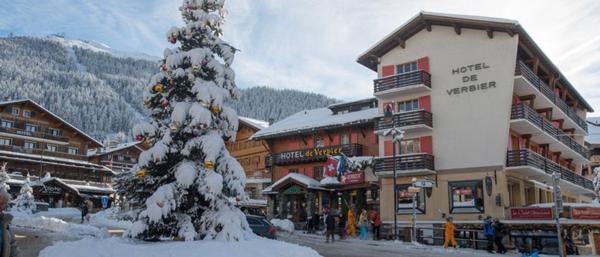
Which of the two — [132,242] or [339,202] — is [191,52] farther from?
[339,202]

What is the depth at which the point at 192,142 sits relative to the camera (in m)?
15.4

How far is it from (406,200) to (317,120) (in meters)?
13.9

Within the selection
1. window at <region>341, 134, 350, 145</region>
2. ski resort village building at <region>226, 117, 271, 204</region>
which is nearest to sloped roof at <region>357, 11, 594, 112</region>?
window at <region>341, 134, 350, 145</region>

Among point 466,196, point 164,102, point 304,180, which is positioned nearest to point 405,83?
point 466,196

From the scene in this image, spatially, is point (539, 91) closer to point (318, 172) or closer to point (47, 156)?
point (318, 172)

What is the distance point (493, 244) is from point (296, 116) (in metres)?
28.4

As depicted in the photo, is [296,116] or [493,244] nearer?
[493,244]

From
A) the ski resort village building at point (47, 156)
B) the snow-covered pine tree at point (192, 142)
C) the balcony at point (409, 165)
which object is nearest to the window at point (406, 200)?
the balcony at point (409, 165)

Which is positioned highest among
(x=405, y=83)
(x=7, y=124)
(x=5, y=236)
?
(x=7, y=124)

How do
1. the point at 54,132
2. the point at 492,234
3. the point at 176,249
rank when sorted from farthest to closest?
the point at 54,132, the point at 492,234, the point at 176,249

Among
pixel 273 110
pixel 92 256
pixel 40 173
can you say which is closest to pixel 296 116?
pixel 40 173

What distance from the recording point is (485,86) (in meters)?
31.4

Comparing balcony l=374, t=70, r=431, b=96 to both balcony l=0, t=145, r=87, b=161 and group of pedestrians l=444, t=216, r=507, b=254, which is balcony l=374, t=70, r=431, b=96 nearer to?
group of pedestrians l=444, t=216, r=507, b=254

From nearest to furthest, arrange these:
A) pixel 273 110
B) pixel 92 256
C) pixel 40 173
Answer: pixel 92 256, pixel 40 173, pixel 273 110
